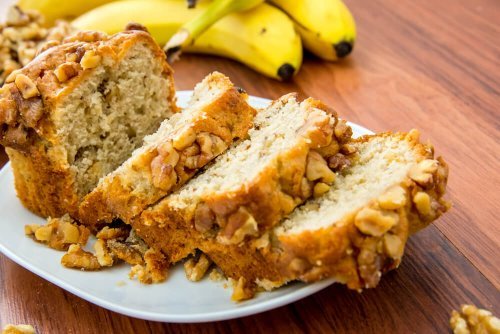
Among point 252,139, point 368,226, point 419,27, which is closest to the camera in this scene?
point 368,226

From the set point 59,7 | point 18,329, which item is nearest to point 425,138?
point 18,329

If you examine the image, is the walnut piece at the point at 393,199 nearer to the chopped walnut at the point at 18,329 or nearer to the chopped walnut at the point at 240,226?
the chopped walnut at the point at 240,226

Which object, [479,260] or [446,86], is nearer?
[479,260]

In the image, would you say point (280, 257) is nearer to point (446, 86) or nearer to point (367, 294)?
point (367, 294)

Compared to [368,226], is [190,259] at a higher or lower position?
lower

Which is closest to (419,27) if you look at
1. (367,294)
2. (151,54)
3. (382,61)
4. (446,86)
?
(382,61)

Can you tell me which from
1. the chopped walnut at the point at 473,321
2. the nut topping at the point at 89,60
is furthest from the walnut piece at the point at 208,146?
the chopped walnut at the point at 473,321
